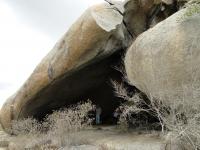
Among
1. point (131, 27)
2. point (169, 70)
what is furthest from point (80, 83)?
point (169, 70)

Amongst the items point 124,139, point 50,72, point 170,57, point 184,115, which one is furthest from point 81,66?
point 184,115

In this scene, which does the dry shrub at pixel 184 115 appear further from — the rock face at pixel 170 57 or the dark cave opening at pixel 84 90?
the dark cave opening at pixel 84 90

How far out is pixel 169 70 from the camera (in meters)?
11.1

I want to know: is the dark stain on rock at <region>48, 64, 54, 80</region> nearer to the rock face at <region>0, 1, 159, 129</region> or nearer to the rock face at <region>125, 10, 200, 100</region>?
the rock face at <region>0, 1, 159, 129</region>

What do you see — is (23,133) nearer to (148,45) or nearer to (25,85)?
(25,85)

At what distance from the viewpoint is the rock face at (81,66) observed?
13.9 meters

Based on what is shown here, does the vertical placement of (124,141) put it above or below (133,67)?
below

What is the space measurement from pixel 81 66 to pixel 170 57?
14.2 feet

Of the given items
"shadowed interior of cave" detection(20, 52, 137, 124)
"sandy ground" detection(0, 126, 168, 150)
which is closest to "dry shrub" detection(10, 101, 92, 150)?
"sandy ground" detection(0, 126, 168, 150)

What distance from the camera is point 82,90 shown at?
17.8m

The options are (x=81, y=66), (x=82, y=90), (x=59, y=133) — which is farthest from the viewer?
(x=82, y=90)

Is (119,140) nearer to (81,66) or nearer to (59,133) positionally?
(59,133)

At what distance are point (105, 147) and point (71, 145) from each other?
1494mm

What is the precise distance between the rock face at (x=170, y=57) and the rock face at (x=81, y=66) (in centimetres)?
234
